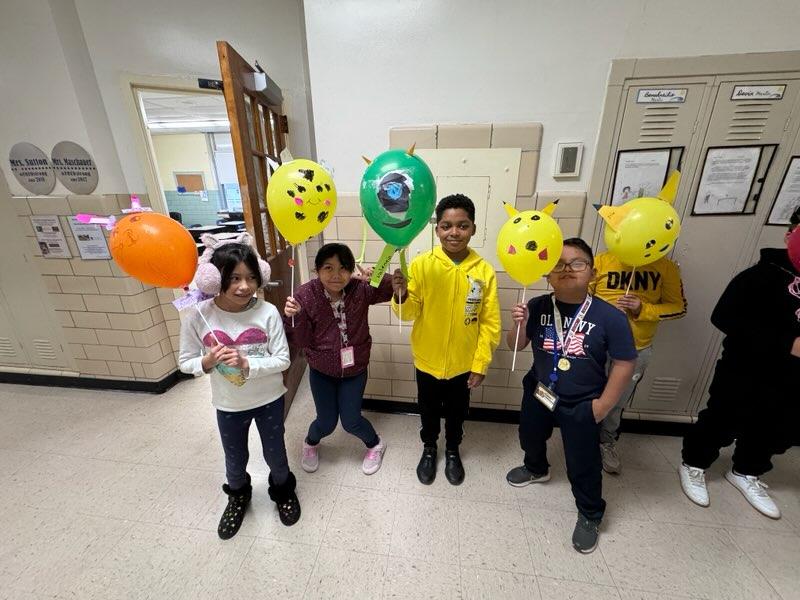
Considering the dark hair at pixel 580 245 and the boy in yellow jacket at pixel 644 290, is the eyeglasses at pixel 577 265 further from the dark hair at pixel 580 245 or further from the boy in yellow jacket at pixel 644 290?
the boy in yellow jacket at pixel 644 290

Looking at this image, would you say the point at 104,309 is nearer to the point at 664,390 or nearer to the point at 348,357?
the point at 348,357

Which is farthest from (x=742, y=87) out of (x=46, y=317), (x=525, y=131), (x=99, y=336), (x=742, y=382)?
(x=46, y=317)

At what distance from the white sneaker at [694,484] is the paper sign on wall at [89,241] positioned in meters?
Answer: 3.82

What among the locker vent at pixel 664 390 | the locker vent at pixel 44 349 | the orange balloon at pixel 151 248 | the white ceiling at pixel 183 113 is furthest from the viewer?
the white ceiling at pixel 183 113

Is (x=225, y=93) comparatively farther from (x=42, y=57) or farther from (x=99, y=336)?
(x=99, y=336)

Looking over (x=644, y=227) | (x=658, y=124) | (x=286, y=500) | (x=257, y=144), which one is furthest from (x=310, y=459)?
(x=658, y=124)

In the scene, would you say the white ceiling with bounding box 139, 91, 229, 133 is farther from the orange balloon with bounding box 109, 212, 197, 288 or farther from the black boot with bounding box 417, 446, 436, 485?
the black boot with bounding box 417, 446, 436, 485

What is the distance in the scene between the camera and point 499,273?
1.83m

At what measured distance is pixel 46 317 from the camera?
7.84ft

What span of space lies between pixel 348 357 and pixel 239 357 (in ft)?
1.69

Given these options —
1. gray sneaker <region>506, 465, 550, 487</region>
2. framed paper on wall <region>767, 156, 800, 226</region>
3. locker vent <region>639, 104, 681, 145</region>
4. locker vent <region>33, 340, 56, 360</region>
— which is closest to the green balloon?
locker vent <region>639, 104, 681, 145</region>

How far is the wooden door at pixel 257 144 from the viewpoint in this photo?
143cm

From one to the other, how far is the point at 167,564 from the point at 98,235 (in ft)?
6.93

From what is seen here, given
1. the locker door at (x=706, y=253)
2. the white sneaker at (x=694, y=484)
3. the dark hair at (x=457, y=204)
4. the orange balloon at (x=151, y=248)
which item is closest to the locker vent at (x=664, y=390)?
the locker door at (x=706, y=253)
